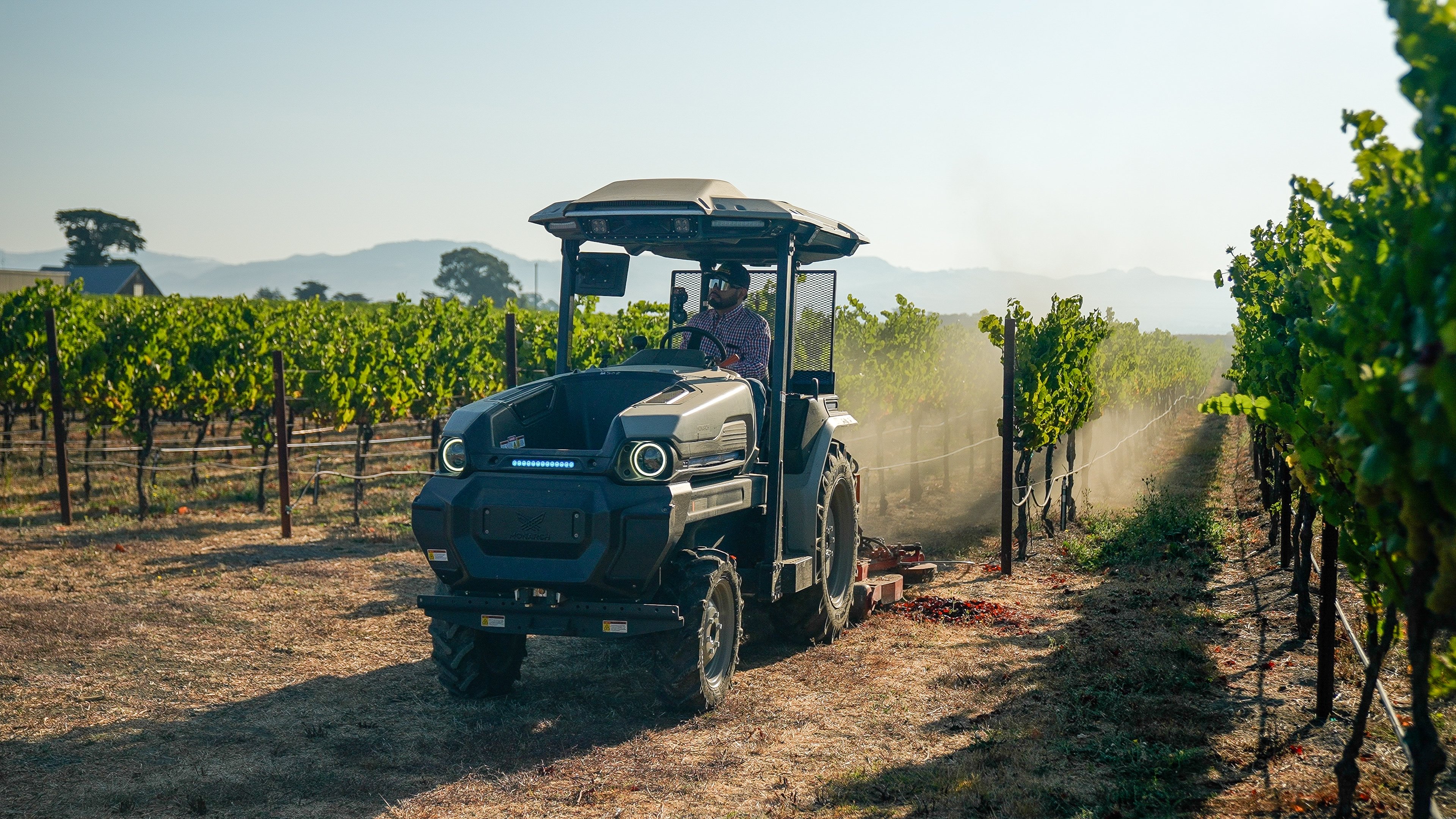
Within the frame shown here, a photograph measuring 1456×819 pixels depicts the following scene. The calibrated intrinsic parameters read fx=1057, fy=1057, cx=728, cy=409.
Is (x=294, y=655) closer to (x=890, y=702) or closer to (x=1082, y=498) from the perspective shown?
(x=890, y=702)

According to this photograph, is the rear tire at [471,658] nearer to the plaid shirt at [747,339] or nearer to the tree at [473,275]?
the plaid shirt at [747,339]

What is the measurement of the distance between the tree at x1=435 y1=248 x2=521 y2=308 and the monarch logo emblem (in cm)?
10351

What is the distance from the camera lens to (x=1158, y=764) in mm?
4871

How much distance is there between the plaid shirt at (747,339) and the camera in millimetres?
7133

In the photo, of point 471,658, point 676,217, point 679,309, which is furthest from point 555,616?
point 679,309

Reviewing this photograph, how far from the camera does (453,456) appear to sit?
562 centimetres

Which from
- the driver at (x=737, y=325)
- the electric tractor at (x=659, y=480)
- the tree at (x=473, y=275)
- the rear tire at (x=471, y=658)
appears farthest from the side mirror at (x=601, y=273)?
the tree at (x=473, y=275)

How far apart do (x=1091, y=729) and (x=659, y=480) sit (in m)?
2.57

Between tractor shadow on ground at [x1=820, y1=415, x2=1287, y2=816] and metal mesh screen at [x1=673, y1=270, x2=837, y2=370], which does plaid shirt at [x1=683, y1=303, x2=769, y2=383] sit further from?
tractor shadow on ground at [x1=820, y1=415, x2=1287, y2=816]

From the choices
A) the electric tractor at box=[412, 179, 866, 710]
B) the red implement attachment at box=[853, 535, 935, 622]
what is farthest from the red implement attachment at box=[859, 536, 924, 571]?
the electric tractor at box=[412, 179, 866, 710]

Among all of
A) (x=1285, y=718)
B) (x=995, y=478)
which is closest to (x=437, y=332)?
(x=995, y=478)

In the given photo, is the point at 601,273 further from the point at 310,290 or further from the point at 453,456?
the point at 310,290

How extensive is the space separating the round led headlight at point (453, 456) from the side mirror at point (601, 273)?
58.5 inches

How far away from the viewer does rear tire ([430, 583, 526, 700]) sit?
19.5ft
